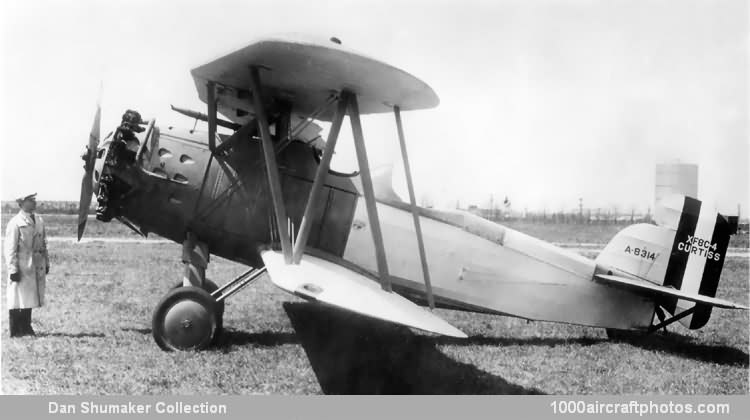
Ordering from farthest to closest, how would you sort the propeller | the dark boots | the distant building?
the distant building, the dark boots, the propeller

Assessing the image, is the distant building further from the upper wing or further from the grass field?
the upper wing

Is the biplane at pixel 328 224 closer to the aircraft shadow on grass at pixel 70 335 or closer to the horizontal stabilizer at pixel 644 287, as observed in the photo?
the horizontal stabilizer at pixel 644 287

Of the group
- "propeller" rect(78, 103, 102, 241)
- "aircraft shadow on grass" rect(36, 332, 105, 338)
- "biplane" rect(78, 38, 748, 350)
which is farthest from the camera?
"aircraft shadow on grass" rect(36, 332, 105, 338)

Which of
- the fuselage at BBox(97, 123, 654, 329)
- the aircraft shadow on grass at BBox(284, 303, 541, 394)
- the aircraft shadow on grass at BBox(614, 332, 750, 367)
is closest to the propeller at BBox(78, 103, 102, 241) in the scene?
the fuselage at BBox(97, 123, 654, 329)

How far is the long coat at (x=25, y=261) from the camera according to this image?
18.1 feet

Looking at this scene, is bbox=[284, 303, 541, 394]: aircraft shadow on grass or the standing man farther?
the standing man

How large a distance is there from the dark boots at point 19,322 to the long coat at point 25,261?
78 mm

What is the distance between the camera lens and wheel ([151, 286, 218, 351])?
193 inches

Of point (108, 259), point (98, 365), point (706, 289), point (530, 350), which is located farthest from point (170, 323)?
point (108, 259)

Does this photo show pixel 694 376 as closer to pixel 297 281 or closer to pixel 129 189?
pixel 297 281

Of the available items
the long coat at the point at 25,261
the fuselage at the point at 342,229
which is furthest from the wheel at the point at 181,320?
the long coat at the point at 25,261

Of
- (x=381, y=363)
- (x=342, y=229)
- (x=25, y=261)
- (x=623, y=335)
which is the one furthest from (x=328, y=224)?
(x=623, y=335)

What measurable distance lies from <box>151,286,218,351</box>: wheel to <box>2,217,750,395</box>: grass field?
0.12 metres

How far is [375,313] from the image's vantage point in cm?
370
